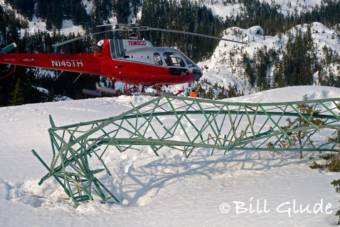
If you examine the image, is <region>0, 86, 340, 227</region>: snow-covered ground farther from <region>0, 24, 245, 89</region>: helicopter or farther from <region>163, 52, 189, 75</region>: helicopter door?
<region>163, 52, 189, 75</region>: helicopter door

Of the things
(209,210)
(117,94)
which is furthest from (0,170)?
(117,94)

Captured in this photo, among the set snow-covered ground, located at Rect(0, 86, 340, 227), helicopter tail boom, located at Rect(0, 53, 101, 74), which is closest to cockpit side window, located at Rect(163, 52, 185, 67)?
helicopter tail boom, located at Rect(0, 53, 101, 74)

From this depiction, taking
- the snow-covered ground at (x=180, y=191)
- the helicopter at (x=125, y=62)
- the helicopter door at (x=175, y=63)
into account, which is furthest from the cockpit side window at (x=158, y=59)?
the snow-covered ground at (x=180, y=191)

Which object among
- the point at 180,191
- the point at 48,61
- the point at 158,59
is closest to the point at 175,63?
the point at 158,59

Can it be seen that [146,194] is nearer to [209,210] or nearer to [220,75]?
[209,210]

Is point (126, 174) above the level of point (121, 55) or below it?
below

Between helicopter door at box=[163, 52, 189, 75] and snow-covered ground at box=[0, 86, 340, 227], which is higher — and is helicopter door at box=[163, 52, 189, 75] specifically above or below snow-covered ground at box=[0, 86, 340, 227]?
above
